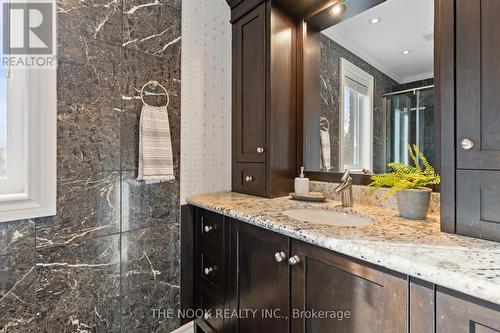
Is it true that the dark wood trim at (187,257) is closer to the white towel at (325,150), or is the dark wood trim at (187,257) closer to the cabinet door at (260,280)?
the cabinet door at (260,280)

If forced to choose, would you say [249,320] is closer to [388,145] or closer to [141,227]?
[141,227]

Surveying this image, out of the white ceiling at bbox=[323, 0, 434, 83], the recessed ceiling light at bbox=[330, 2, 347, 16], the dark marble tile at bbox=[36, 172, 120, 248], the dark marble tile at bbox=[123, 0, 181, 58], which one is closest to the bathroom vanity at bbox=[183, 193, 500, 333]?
the dark marble tile at bbox=[36, 172, 120, 248]

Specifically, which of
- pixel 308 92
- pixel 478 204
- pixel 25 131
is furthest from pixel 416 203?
pixel 25 131

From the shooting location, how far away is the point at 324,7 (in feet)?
4.92

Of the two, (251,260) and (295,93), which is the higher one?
(295,93)

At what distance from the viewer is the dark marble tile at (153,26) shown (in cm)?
137

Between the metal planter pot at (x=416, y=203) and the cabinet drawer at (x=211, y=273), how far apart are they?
2.97 feet

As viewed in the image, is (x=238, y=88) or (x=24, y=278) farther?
(x=238, y=88)

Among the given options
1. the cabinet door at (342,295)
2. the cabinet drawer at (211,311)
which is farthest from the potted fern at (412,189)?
the cabinet drawer at (211,311)

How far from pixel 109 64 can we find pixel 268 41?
34.2 inches

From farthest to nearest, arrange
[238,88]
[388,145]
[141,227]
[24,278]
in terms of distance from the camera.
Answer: [238,88]
[141,227]
[388,145]
[24,278]

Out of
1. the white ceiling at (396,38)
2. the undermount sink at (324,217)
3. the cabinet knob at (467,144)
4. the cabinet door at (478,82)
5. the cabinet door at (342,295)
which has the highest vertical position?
the white ceiling at (396,38)

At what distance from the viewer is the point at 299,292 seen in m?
0.94

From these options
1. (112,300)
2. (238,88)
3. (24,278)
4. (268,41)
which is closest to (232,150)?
(238,88)
